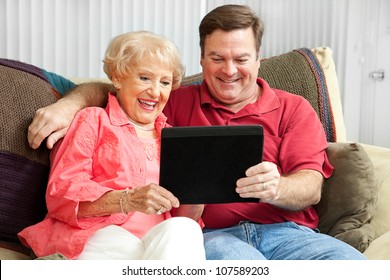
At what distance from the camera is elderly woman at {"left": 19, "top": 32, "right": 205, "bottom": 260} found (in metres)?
1.75

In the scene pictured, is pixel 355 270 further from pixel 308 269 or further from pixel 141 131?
pixel 141 131

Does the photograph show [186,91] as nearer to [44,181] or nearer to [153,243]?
[44,181]

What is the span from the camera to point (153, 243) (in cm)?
169

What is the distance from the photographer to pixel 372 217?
217cm

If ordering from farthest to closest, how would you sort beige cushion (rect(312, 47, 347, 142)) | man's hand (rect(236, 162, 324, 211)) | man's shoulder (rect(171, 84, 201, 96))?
beige cushion (rect(312, 47, 347, 142)) → man's shoulder (rect(171, 84, 201, 96)) → man's hand (rect(236, 162, 324, 211))

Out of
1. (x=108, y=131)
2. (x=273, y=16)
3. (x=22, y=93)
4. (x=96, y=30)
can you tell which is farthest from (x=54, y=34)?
(x=108, y=131)

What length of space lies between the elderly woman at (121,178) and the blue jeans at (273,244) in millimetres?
141

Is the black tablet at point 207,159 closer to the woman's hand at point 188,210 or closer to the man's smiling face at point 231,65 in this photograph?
the woman's hand at point 188,210

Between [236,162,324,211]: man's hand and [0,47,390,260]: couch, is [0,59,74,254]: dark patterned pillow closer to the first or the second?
[0,47,390,260]: couch

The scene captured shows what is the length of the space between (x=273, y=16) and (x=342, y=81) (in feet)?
1.62

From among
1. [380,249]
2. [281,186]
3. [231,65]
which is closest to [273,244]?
[281,186]

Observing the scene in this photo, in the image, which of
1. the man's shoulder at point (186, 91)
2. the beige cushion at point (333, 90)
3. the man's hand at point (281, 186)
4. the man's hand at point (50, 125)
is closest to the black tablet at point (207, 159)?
the man's hand at point (281, 186)

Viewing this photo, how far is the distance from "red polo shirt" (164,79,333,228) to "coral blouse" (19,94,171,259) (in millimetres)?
230

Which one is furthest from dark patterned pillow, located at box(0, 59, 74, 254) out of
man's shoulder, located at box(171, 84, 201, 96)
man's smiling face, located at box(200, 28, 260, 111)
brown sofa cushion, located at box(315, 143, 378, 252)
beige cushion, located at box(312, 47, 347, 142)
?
beige cushion, located at box(312, 47, 347, 142)
